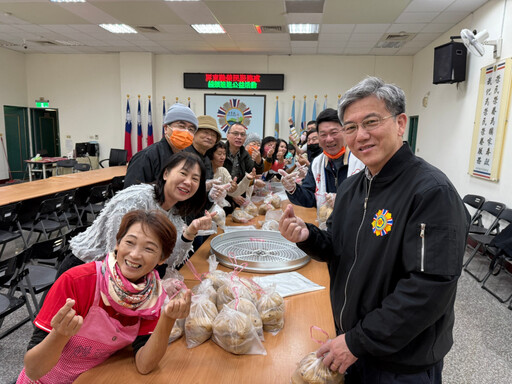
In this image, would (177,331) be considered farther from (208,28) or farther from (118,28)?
(118,28)

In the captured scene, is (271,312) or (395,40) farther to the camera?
(395,40)

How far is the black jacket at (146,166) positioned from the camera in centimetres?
206

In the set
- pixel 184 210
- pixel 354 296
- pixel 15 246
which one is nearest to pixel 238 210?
pixel 184 210

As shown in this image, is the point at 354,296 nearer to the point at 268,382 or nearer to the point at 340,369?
the point at 340,369

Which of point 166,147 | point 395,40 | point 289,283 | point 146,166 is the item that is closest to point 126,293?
point 289,283

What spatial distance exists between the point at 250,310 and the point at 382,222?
545 mm

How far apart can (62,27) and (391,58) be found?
7.61m

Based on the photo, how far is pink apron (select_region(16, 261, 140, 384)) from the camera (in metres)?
1.01

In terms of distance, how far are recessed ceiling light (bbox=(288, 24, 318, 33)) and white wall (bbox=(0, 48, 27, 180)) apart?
793 centimetres

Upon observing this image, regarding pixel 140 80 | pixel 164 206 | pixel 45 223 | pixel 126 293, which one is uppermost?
pixel 140 80

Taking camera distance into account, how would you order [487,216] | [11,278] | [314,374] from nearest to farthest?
[314,374], [11,278], [487,216]

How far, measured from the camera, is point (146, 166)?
211 centimetres

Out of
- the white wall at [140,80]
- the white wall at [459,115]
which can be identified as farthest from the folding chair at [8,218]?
the white wall at [140,80]

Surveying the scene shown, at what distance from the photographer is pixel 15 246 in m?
4.33
